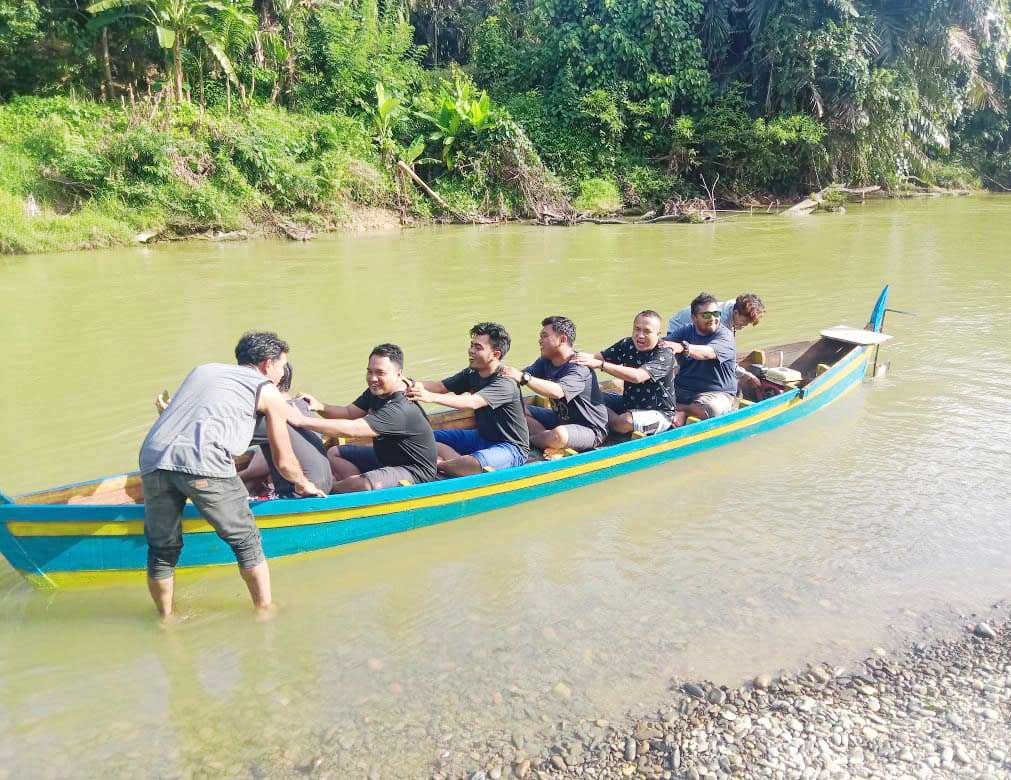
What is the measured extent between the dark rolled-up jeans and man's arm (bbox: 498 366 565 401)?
191 cm

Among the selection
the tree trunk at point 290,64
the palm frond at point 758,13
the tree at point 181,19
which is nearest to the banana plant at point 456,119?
the tree trunk at point 290,64

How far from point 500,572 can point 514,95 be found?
21821mm

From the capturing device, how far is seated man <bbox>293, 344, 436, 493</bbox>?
15.5 feet

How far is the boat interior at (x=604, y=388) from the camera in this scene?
4646 mm

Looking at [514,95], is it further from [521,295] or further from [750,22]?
[521,295]

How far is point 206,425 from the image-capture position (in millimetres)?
3910

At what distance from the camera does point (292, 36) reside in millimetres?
22078

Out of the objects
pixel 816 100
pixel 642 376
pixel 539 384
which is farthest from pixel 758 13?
pixel 539 384

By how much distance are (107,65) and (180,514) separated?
64.9 feet

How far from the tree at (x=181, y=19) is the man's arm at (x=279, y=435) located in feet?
53.2

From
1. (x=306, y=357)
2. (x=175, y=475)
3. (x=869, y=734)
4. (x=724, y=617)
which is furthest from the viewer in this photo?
(x=306, y=357)

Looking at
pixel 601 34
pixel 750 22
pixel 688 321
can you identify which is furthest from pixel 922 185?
pixel 688 321

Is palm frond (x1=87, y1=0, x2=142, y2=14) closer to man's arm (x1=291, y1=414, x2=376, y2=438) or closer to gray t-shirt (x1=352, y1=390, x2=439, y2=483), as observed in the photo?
gray t-shirt (x1=352, y1=390, x2=439, y2=483)

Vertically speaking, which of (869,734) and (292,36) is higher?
→ (292,36)
